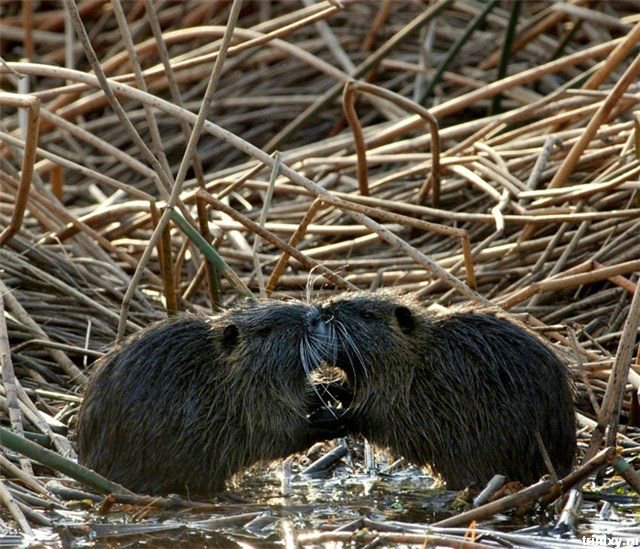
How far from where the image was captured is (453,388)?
13.4ft

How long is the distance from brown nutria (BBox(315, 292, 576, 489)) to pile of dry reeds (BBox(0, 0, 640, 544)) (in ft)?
0.75

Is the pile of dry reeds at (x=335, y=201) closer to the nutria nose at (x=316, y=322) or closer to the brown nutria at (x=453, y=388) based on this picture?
the brown nutria at (x=453, y=388)

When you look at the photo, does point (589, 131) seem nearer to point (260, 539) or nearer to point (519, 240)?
point (519, 240)

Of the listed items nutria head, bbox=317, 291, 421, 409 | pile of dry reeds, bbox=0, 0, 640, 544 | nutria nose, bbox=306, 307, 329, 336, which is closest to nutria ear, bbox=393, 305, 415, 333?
nutria head, bbox=317, 291, 421, 409

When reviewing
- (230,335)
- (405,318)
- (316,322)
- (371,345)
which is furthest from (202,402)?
(405,318)

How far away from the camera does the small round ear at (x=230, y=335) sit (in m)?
4.16

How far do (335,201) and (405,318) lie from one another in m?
0.74

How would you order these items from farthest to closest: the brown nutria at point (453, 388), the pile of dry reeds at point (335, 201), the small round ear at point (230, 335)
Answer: the pile of dry reeds at point (335, 201) < the small round ear at point (230, 335) < the brown nutria at point (453, 388)

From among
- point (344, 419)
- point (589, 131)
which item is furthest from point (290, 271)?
point (344, 419)

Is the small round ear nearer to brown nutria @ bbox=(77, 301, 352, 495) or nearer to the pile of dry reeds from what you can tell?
brown nutria @ bbox=(77, 301, 352, 495)

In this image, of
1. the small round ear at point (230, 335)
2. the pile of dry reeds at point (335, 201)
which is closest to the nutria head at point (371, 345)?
the small round ear at point (230, 335)

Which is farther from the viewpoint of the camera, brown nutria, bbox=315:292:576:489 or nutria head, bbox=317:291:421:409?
nutria head, bbox=317:291:421:409

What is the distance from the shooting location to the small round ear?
416cm

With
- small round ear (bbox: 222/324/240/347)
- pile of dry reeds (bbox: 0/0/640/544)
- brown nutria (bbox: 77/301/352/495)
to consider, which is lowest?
brown nutria (bbox: 77/301/352/495)
